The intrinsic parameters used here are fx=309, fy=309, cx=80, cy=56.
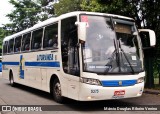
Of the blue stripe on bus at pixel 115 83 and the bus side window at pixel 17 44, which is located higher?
the bus side window at pixel 17 44

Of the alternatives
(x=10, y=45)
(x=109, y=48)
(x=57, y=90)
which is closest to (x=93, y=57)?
(x=109, y=48)

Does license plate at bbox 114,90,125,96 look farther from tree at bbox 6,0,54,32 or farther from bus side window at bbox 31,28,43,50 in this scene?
tree at bbox 6,0,54,32

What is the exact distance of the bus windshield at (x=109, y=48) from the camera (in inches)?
361

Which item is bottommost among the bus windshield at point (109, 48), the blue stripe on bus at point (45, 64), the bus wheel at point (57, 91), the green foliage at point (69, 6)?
the bus wheel at point (57, 91)

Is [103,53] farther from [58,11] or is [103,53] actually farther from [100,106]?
[58,11]

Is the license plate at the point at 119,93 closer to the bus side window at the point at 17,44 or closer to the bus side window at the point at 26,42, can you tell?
the bus side window at the point at 26,42

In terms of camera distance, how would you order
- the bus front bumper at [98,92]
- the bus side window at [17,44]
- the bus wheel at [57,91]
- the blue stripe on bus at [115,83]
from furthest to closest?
the bus side window at [17,44] < the bus wheel at [57,91] < the blue stripe on bus at [115,83] < the bus front bumper at [98,92]

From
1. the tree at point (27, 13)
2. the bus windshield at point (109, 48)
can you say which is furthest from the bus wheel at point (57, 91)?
the tree at point (27, 13)

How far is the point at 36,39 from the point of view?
1324cm

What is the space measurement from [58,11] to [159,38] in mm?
20347

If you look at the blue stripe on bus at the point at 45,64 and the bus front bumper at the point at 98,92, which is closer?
the bus front bumper at the point at 98,92

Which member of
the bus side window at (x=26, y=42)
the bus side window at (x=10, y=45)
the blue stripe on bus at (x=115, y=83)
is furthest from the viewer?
the bus side window at (x=10, y=45)

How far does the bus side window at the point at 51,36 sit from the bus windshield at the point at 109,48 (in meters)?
1.87

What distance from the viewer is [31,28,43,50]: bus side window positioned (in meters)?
12.7
